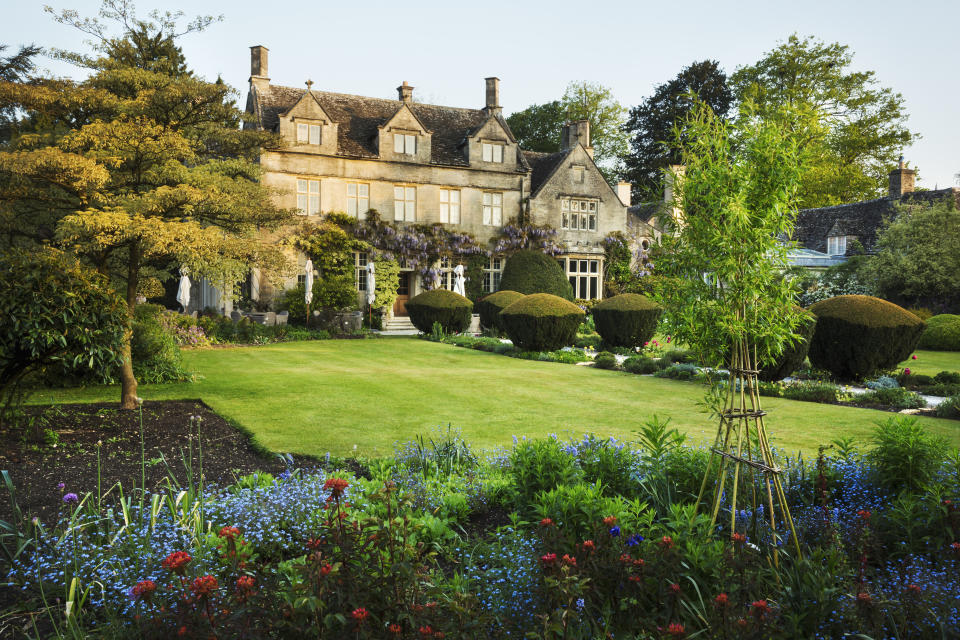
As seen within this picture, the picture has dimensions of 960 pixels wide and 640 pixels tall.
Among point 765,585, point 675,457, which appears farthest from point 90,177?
point 765,585

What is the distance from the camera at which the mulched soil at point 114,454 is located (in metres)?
5.18

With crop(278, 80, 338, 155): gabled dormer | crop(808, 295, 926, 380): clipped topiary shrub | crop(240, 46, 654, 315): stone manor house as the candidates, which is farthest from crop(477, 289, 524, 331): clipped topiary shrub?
crop(808, 295, 926, 380): clipped topiary shrub

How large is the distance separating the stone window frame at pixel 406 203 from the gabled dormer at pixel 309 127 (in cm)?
310

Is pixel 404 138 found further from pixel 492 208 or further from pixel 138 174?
pixel 138 174

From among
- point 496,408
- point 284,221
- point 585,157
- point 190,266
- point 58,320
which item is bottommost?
point 496,408

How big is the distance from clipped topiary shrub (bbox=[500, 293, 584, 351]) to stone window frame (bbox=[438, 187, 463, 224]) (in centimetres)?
1180

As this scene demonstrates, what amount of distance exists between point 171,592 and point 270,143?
335 inches

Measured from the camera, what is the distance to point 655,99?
46.8 m

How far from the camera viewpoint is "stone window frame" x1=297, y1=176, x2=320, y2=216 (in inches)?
1004

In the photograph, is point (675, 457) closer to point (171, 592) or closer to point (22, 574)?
point (171, 592)

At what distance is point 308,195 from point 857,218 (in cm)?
2708

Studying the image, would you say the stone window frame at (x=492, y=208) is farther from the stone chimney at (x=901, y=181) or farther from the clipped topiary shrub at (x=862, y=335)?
the stone chimney at (x=901, y=181)

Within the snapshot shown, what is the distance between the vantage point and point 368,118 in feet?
92.6

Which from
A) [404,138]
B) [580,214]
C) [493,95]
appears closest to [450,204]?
[404,138]
